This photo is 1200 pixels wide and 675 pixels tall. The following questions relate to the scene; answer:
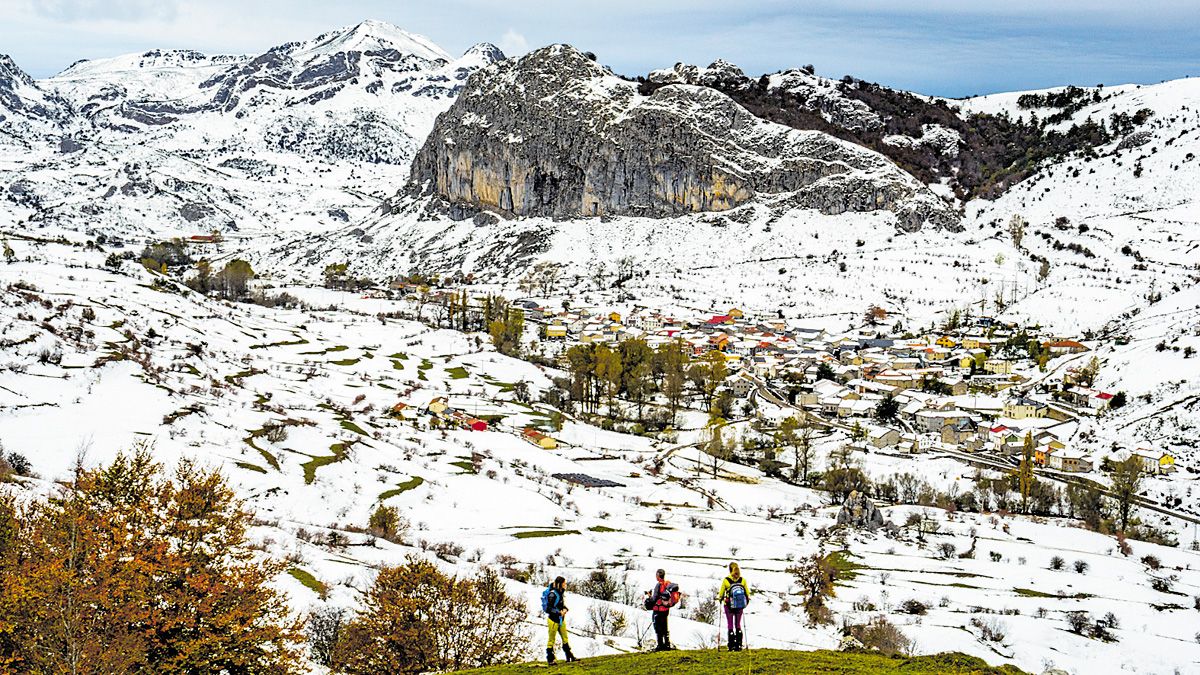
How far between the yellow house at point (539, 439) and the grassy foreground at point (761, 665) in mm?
39841

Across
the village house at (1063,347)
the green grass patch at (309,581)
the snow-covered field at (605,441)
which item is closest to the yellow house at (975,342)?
the village house at (1063,347)

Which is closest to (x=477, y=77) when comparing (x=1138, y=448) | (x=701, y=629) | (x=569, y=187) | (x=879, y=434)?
(x=569, y=187)

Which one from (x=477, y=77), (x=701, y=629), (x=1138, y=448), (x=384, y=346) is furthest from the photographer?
(x=477, y=77)

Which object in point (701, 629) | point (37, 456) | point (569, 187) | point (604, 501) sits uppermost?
point (569, 187)

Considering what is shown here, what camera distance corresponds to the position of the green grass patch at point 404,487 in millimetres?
33344

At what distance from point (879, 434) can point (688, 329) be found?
37.1 m

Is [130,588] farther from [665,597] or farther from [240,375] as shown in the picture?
[240,375]

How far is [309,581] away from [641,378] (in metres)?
49.8

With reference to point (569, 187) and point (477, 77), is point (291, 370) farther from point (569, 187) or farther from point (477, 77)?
point (477, 77)

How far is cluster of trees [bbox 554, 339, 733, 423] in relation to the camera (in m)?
64.1

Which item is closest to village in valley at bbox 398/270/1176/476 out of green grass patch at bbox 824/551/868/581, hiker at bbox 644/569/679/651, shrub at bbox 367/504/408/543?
green grass patch at bbox 824/551/868/581

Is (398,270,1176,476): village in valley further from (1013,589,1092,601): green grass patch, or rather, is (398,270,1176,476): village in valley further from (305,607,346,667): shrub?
(305,607,346,667): shrub

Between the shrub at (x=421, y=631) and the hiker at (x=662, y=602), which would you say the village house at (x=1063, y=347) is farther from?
Answer: the shrub at (x=421, y=631)

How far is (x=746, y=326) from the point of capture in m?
94.2
